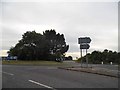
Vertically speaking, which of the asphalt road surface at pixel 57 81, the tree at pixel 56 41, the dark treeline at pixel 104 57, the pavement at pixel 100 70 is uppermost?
the tree at pixel 56 41

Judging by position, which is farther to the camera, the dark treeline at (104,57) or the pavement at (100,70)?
the dark treeline at (104,57)

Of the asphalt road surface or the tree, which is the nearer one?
the asphalt road surface

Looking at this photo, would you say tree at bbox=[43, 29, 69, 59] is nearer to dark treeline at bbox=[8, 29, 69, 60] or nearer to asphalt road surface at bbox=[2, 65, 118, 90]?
dark treeline at bbox=[8, 29, 69, 60]

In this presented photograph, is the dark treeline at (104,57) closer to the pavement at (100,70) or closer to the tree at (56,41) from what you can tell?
the tree at (56,41)

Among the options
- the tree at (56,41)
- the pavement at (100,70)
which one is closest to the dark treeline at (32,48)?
the tree at (56,41)

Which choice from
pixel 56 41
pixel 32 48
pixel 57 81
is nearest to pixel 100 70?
pixel 57 81

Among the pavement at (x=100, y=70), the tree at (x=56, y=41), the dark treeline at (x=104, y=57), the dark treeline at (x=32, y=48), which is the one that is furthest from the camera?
the tree at (x=56, y=41)

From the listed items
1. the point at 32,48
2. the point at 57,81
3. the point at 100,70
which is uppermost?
the point at 32,48

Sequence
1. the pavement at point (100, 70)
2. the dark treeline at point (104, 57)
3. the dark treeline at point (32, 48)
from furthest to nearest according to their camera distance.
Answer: the dark treeline at point (32, 48) < the dark treeline at point (104, 57) < the pavement at point (100, 70)

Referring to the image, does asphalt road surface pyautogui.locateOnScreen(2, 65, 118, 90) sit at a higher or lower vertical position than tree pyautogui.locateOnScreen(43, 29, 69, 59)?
lower

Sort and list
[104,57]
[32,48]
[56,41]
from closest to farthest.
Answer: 1. [104,57]
2. [32,48]
3. [56,41]

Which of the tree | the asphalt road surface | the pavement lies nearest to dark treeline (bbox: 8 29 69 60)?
the tree

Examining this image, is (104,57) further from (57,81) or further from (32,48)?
(57,81)

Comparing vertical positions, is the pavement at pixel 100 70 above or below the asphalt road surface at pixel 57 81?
above
